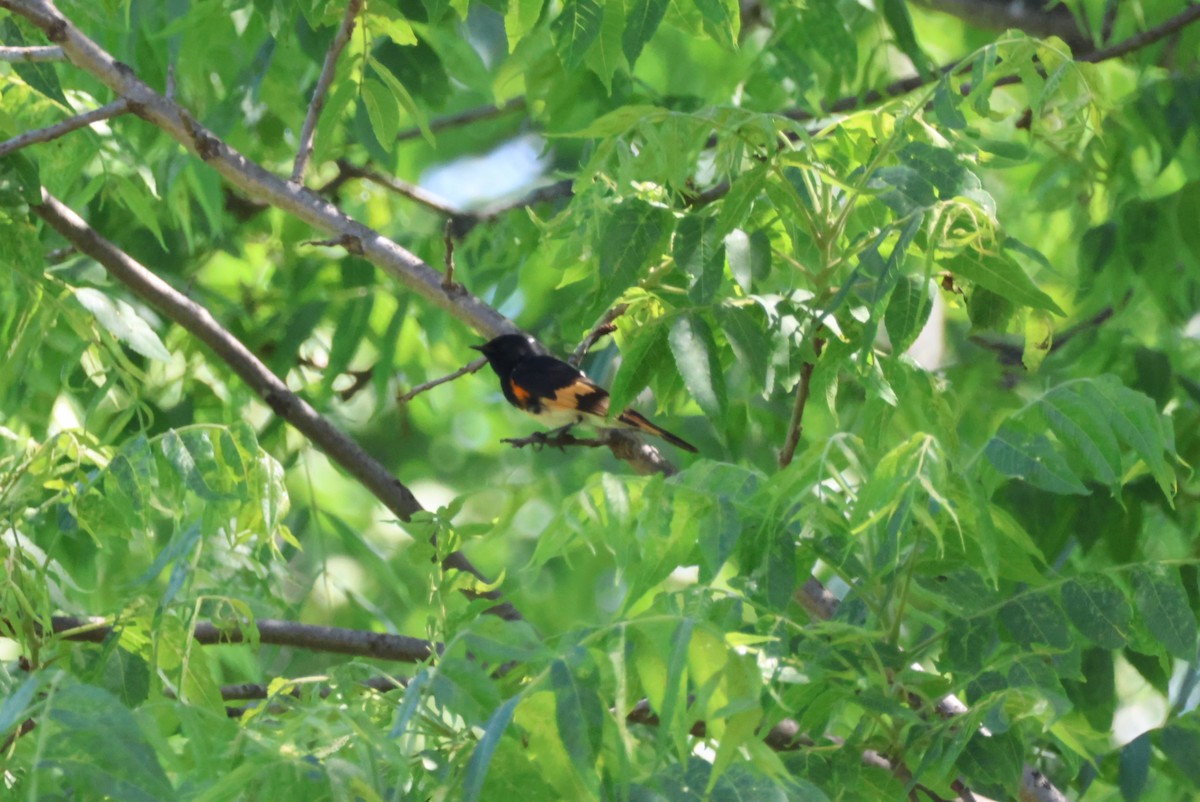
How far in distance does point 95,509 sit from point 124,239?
115 inches

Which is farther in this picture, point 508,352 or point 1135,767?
point 508,352

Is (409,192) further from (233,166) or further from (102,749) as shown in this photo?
(102,749)

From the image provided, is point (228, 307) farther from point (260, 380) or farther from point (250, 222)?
point (260, 380)

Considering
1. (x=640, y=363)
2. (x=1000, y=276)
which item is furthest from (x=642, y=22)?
(x=1000, y=276)

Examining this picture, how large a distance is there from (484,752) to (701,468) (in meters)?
0.97

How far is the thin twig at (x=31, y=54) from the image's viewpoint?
3311mm

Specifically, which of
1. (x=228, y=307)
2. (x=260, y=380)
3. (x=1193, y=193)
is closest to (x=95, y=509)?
(x=260, y=380)

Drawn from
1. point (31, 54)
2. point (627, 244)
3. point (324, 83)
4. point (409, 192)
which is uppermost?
point (31, 54)

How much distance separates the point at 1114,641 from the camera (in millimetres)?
Result: 2260

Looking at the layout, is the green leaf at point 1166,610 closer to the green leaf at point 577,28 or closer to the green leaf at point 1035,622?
the green leaf at point 1035,622

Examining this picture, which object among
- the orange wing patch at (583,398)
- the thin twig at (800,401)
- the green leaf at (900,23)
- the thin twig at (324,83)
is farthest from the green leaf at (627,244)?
the green leaf at (900,23)

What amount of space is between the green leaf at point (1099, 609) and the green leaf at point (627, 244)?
96 cm

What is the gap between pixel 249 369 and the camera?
4.26m

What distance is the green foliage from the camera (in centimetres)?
187
